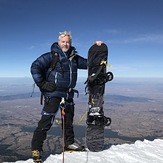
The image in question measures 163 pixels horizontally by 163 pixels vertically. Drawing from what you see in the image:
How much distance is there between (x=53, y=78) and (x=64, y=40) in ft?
3.46

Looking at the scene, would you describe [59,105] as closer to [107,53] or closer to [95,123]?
[95,123]

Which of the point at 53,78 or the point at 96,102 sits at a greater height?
the point at 53,78

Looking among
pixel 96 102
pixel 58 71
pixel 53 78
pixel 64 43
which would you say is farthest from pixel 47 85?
pixel 96 102

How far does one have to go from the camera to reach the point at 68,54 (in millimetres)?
5395

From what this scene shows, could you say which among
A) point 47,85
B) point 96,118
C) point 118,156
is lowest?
point 118,156

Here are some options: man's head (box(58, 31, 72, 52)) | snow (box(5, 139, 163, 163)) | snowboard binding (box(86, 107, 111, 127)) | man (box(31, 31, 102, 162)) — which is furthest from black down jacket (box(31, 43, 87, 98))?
snow (box(5, 139, 163, 163))

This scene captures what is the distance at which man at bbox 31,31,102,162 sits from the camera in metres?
4.98

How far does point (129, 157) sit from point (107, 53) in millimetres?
3119

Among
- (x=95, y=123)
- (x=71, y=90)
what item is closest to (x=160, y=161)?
(x=95, y=123)

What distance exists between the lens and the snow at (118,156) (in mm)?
5219

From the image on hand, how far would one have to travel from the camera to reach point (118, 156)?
18.4ft

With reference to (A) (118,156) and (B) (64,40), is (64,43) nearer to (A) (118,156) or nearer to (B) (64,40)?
(B) (64,40)

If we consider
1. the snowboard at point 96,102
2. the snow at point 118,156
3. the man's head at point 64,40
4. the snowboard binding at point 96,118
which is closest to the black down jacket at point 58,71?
the man's head at point 64,40

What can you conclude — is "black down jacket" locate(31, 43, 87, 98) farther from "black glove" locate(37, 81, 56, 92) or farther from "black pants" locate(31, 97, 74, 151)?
"black pants" locate(31, 97, 74, 151)
